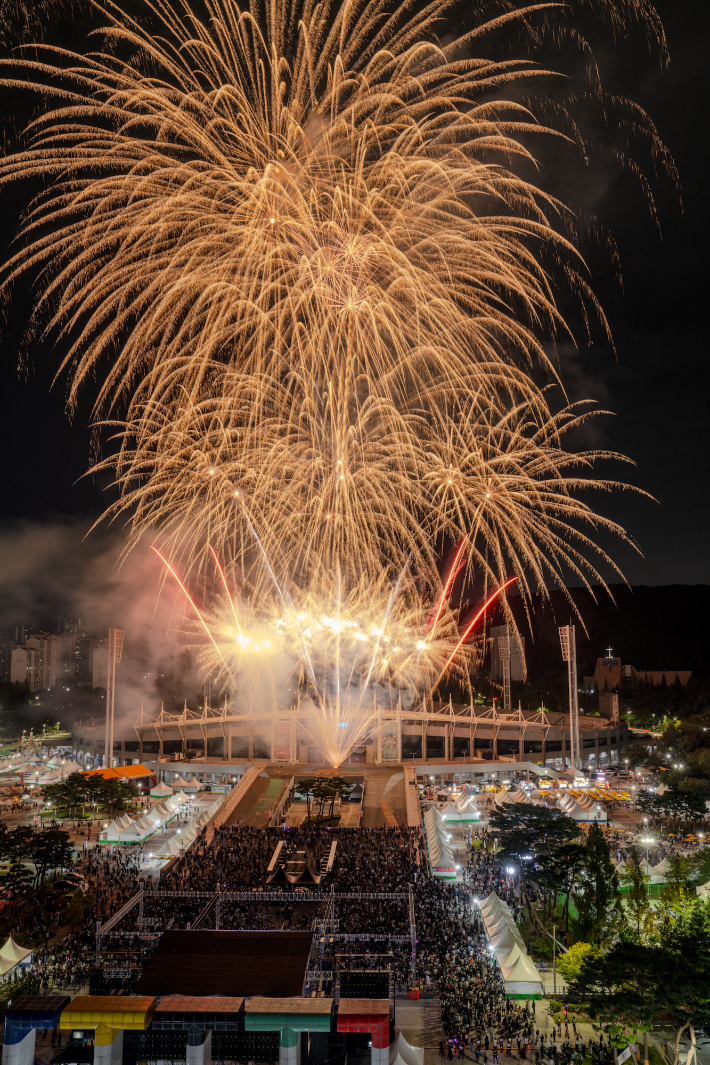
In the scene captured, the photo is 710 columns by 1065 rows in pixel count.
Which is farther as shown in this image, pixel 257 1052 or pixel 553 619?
pixel 553 619

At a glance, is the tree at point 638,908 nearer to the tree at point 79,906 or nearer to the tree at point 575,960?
the tree at point 575,960

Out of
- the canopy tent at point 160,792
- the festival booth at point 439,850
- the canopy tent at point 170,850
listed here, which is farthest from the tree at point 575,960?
the canopy tent at point 160,792

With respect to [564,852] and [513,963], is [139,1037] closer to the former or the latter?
[513,963]

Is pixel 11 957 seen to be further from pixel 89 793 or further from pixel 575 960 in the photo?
pixel 89 793

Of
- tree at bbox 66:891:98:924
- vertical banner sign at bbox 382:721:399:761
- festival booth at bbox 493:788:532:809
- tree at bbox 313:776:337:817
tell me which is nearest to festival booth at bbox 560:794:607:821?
festival booth at bbox 493:788:532:809

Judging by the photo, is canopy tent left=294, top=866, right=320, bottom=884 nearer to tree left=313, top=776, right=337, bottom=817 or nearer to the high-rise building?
tree left=313, top=776, right=337, bottom=817

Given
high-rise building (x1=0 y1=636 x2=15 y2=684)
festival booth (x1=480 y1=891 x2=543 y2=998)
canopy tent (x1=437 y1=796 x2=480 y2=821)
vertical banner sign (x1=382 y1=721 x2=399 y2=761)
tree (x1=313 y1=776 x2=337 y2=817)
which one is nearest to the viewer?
festival booth (x1=480 y1=891 x2=543 y2=998)

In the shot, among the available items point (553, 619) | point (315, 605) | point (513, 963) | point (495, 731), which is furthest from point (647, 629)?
point (513, 963)
